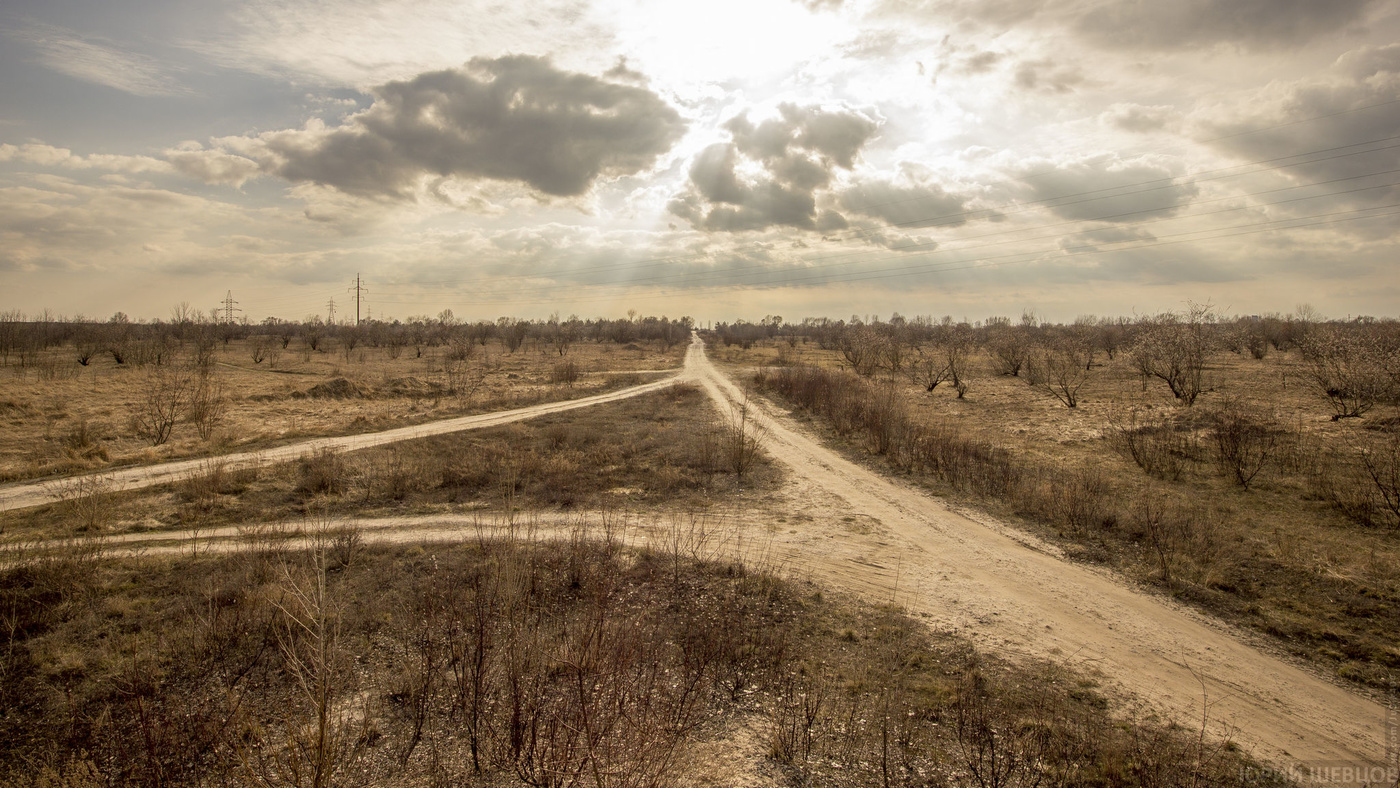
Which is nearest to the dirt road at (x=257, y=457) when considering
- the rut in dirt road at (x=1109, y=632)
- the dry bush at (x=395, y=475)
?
the dry bush at (x=395, y=475)

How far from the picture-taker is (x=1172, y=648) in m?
7.25

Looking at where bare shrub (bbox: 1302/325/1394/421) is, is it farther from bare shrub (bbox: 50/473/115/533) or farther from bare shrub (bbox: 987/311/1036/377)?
bare shrub (bbox: 50/473/115/533)

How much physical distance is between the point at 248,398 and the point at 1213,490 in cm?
3803

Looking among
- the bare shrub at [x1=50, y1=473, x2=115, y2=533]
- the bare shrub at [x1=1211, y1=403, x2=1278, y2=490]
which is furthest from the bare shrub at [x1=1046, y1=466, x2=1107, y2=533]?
the bare shrub at [x1=50, y1=473, x2=115, y2=533]

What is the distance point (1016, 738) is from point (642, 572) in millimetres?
5731

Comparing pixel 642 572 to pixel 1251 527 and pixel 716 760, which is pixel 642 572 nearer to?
pixel 716 760

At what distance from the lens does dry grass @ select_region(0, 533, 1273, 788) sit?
5074 millimetres

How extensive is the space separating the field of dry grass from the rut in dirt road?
786 inches

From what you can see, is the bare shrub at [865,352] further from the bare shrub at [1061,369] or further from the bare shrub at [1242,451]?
the bare shrub at [1242,451]

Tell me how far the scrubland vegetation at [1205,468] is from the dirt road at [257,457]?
1380 cm

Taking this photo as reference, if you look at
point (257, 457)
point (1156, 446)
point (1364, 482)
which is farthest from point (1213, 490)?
point (257, 457)

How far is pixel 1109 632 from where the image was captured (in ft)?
25.2

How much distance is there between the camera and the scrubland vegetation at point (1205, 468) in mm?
8391

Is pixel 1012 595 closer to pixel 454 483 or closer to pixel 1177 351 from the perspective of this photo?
pixel 454 483
